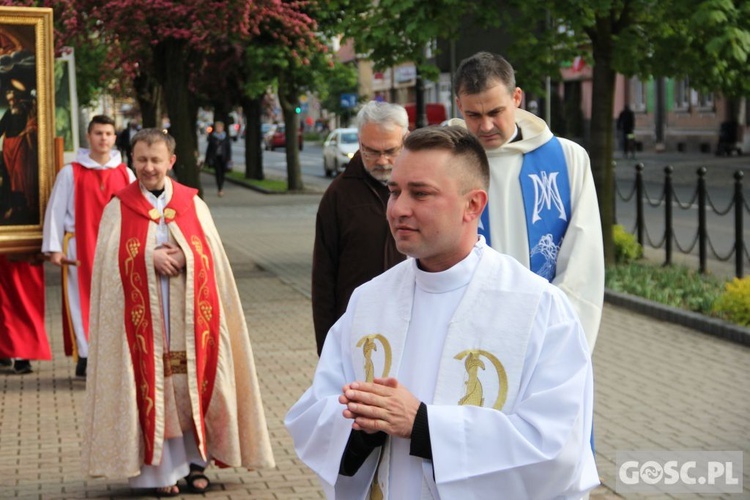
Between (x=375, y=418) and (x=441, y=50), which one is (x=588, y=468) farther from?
(x=441, y=50)

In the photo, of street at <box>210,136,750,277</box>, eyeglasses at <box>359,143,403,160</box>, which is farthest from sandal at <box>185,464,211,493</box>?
street at <box>210,136,750,277</box>

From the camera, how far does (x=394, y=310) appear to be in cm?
329

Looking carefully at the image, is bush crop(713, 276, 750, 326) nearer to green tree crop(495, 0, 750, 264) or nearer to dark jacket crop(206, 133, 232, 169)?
green tree crop(495, 0, 750, 264)

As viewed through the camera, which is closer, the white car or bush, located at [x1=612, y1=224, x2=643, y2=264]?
bush, located at [x1=612, y1=224, x2=643, y2=264]

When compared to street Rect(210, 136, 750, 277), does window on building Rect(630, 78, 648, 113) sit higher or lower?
higher

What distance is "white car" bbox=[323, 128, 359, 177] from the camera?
42219 mm

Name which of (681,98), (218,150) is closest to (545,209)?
(218,150)

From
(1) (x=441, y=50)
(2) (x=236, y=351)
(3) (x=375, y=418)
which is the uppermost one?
(1) (x=441, y=50)

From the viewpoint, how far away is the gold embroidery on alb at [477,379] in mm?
3141

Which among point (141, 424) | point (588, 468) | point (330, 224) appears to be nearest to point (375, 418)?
point (588, 468)

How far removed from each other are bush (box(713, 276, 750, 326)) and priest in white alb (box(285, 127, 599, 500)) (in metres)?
8.36

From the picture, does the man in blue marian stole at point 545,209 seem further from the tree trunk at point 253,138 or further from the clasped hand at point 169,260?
the tree trunk at point 253,138

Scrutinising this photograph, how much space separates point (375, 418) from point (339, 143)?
4020 cm

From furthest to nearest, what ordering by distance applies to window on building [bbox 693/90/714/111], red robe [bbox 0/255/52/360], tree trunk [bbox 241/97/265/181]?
window on building [bbox 693/90/714/111], tree trunk [bbox 241/97/265/181], red robe [bbox 0/255/52/360]
